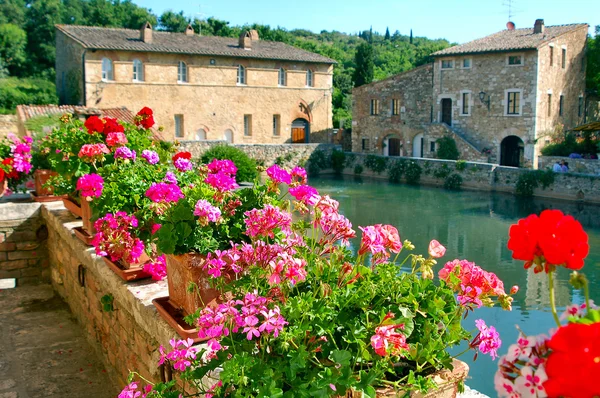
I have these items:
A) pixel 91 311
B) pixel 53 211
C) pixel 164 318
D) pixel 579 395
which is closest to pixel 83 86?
pixel 53 211

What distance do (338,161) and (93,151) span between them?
2640cm

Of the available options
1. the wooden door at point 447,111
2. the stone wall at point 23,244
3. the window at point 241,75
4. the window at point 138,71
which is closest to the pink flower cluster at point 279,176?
the stone wall at point 23,244

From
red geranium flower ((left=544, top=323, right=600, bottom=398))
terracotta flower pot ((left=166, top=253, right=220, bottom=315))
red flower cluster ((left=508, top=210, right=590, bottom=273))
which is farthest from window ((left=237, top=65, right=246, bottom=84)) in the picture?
red geranium flower ((left=544, top=323, right=600, bottom=398))

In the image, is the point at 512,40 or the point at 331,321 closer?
the point at 331,321

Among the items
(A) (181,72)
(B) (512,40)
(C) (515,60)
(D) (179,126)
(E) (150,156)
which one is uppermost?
(B) (512,40)

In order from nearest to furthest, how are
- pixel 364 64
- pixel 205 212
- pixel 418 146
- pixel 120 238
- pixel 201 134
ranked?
pixel 205 212 → pixel 120 238 → pixel 201 134 → pixel 418 146 → pixel 364 64

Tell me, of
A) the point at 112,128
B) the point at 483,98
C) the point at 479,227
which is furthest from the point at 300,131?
the point at 112,128

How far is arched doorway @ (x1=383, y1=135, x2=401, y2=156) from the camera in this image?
31.7 meters

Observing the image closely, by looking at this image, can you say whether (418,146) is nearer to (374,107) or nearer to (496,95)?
(374,107)

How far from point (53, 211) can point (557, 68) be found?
25.7 m

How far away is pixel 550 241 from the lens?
1.24 m

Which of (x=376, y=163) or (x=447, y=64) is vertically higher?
(x=447, y=64)

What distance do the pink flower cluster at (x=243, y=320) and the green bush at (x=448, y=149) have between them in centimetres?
2686

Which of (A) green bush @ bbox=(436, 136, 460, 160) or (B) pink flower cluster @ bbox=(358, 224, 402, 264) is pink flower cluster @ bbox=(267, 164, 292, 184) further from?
(A) green bush @ bbox=(436, 136, 460, 160)
